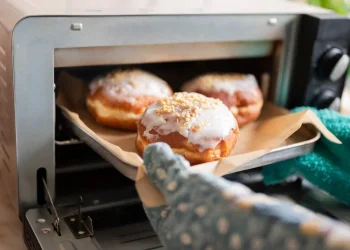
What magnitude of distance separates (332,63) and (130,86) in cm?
34

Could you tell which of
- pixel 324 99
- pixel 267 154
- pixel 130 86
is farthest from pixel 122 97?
pixel 324 99

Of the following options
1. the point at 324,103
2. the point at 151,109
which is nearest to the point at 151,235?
the point at 151,109

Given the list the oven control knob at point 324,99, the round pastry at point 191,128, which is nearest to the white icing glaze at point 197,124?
the round pastry at point 191,128

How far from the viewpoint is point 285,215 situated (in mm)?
386

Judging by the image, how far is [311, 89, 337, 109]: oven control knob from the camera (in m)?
0.86

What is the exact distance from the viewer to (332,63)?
0.83 meters

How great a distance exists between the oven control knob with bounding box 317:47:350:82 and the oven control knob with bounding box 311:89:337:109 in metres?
0.03

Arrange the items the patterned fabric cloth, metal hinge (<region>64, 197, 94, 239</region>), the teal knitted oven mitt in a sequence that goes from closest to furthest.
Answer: the patterned fabric cloth, metal hinge (<region>64, 197, 94, 239</region>), the teal knitted oven mitt

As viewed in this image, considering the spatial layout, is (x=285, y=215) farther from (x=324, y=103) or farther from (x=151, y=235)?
(x=324, y=103)

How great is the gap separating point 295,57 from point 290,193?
0.77ft

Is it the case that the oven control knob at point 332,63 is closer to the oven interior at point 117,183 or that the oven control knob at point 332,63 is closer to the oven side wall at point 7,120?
the oven interior at point 117,183

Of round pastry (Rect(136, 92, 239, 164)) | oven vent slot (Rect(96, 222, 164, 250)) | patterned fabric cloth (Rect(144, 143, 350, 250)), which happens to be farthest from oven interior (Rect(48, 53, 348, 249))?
patterned fabric cloth (Rect(144, 143, 350, 250))

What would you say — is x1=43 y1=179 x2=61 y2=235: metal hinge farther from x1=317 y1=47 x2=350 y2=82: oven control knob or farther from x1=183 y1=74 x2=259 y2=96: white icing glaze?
x1=317 y1=47 x2=350 y2=82: oven control knob

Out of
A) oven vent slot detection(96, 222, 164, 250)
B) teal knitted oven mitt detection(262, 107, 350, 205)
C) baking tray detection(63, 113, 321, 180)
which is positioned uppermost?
baking tray detection(63, 113, 321, 180)
